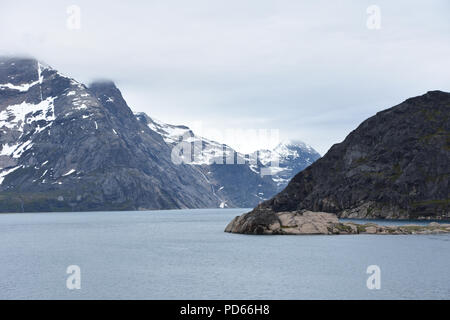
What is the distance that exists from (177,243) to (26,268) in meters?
49.0

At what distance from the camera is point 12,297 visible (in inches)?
2280

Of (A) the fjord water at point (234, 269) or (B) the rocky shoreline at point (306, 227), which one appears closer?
(A) the fjord water at point (234, 269)

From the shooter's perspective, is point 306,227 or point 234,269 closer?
point 234,269

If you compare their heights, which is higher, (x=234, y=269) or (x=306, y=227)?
(x=234, y=269)

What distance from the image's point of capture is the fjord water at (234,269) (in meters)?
59.7

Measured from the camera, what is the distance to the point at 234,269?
78.4 m

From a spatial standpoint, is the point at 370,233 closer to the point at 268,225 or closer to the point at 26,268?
the point at 268,225

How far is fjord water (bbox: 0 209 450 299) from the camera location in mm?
→ 59719
